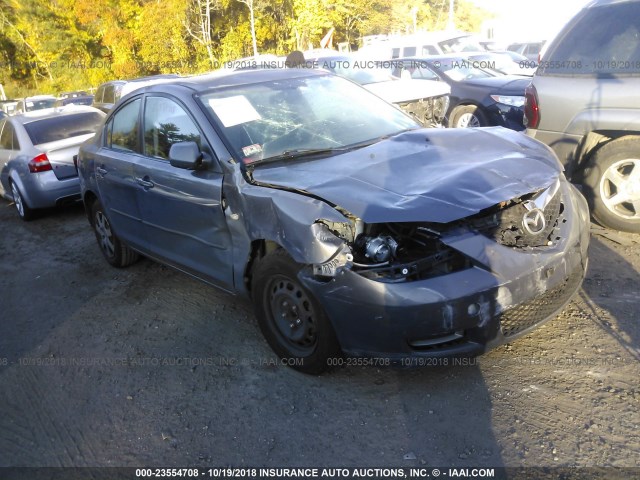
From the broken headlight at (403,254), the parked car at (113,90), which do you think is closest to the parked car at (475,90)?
the broken headlight at (403,254)

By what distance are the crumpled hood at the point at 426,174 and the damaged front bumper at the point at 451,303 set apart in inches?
8.9

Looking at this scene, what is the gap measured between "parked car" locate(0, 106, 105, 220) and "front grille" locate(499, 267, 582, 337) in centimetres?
683

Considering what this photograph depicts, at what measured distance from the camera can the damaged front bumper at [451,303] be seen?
2758 millimetres

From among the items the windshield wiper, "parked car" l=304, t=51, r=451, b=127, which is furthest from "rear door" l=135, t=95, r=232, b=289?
"parked car" l=304, t=51, r=451, b=127

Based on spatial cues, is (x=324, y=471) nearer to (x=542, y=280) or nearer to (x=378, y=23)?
(x=542, y=280)

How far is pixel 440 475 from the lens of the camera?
8.23 ft

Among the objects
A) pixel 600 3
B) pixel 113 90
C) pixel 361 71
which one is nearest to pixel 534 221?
pixel 600 3

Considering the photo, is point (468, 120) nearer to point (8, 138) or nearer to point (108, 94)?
point (8, 138)

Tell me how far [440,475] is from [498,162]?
70.1 inches

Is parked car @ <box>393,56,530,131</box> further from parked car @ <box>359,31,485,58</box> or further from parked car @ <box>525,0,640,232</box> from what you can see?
parked car @ <box>359,31,485,58</box>

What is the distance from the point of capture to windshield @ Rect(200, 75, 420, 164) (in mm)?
3781

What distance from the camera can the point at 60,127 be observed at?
331 inches

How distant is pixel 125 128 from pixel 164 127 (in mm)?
792

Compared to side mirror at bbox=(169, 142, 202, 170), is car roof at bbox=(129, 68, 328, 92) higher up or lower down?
higher up
